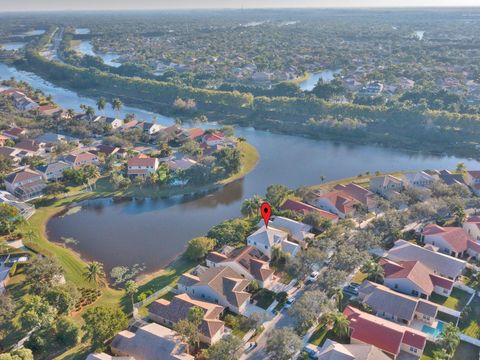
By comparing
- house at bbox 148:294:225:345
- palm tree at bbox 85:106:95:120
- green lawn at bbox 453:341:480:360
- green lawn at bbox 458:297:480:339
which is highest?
palm tree at bbox 85:106:95:120

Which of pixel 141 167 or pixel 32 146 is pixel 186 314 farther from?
pixel 32 146

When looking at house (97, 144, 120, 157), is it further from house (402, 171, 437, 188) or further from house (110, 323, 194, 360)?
house (402, 171, 437, 188)

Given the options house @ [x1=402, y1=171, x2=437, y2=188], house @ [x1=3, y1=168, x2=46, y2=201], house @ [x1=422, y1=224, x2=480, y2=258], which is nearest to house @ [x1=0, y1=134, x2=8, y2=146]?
house @ [x1=3, y1=168, x2=46, y2=201]

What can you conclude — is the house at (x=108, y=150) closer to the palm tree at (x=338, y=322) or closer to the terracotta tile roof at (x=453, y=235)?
the palm tree at (x=338, y=322)

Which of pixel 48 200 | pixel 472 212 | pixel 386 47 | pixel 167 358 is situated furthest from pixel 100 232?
pixel 386 47

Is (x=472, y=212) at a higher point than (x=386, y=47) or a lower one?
lower

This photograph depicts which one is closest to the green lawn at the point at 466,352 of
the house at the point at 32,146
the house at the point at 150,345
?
the house at the point at 150,345

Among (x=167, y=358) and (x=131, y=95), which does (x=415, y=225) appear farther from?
(x=131, y=95)
